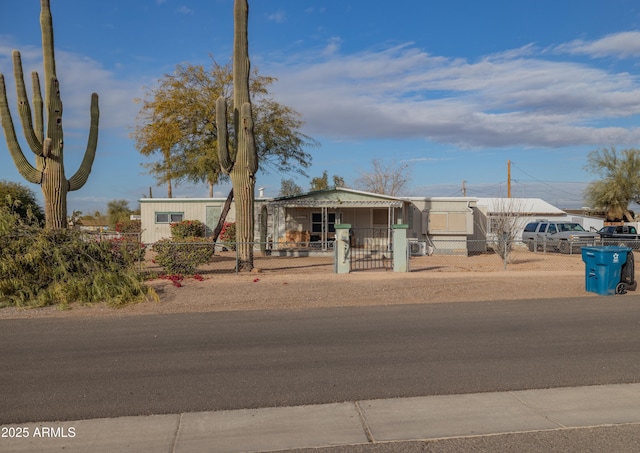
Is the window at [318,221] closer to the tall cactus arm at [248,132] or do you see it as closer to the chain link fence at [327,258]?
the chain link fence at [327,258]

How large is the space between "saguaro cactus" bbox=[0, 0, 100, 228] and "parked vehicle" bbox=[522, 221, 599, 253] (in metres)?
19.0

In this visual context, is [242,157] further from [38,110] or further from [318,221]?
[318,221]

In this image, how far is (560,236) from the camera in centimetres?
2778

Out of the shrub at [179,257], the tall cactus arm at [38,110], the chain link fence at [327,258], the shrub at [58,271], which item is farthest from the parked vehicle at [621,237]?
the tall cactus arm at [38,110]

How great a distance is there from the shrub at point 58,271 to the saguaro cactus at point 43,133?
1561mm

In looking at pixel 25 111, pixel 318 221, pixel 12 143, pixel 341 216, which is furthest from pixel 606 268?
pixel 318 221

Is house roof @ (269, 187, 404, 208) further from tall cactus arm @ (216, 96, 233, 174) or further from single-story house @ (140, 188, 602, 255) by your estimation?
tall cactus arm @ (216, 96, 233, 174)

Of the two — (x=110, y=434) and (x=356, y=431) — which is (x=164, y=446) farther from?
(x=356, y=431)

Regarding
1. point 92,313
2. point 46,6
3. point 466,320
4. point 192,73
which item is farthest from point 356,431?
point 192,73

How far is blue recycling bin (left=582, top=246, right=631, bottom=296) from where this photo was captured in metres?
13.3

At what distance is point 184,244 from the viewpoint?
621 inches

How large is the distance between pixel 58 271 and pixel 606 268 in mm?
12151

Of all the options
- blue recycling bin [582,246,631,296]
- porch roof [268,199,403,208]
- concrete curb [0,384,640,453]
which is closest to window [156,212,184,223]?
porch roof [268,199,403,208]

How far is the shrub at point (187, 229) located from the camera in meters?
27.0
